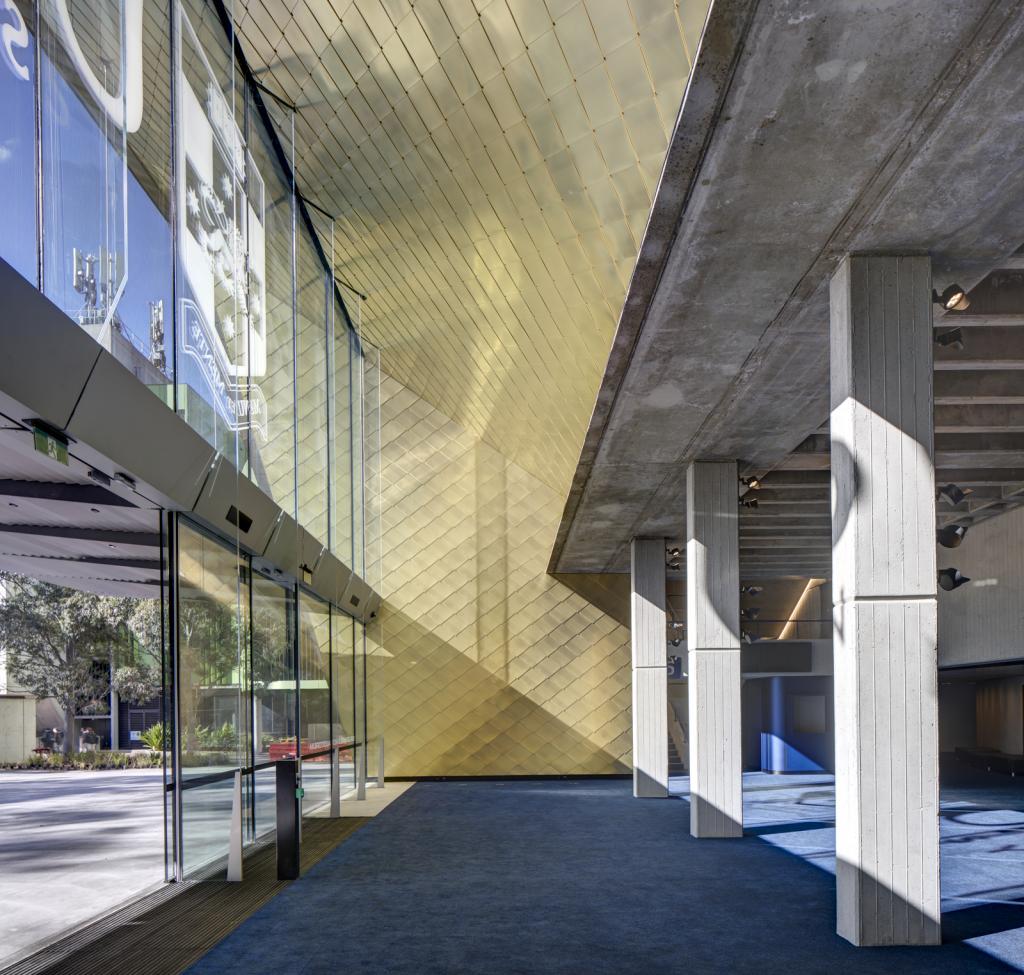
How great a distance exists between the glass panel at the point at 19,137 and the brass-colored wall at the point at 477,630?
1763cm

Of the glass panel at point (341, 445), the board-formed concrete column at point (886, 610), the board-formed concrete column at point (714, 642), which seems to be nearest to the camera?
the board-formed concrete column at point (886, 610)

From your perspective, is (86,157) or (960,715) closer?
(86,157)

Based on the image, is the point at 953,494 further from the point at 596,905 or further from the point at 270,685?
the point at 270,685

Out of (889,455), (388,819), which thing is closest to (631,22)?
(889,455)

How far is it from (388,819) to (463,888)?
6.14 m

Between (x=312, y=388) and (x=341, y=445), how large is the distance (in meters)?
3.02

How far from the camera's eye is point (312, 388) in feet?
52.1

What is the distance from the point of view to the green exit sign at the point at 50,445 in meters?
6.27

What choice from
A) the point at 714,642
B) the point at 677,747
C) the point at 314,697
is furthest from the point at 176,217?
the point at 677,747

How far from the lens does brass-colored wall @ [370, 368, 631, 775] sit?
22.8 m

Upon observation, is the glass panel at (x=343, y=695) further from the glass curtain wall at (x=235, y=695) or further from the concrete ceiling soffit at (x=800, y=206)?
the concrete ceiling soffit at (x=800, y=206)

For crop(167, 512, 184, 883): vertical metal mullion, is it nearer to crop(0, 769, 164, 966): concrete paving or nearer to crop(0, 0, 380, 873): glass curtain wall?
crop(0, 0, 380, 873): glass curtain wall

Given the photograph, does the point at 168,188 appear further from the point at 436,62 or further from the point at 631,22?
the point at 631,22

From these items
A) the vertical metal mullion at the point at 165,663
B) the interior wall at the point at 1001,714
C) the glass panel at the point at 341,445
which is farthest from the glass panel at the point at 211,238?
the interior wall at the point at 1001,714
